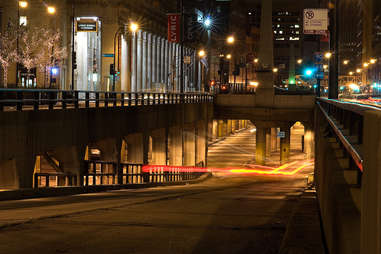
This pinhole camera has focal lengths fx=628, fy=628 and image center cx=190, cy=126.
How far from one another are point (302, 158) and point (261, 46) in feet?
58.3

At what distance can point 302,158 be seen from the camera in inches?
3211

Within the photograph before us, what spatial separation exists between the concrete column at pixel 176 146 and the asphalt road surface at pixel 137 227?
34.0m

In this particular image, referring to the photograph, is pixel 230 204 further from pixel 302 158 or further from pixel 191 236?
pixel 302 158

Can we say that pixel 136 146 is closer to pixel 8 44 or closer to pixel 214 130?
pixel 8 44

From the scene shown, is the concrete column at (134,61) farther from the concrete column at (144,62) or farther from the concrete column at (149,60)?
the concrete column at (149,60)

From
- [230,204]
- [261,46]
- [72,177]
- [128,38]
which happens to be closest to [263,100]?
[261,46]

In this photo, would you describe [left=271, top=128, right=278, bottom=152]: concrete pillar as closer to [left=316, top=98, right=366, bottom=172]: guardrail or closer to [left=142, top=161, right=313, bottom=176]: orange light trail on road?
[left=142, top=161, right=313, bottom=176]: orange light trail on road

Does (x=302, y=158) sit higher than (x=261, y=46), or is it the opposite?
(x=261, y=46)

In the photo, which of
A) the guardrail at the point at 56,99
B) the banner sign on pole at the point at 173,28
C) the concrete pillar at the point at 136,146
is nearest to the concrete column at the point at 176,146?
the guardrail at the point at 56,99

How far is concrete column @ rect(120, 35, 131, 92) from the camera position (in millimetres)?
80562

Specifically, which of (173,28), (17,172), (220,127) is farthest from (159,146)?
(220,127)

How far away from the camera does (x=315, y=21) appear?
38375 mm

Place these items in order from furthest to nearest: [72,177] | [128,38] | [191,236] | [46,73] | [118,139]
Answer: [128,38]
[46,73]
[118,139]
[72,177]
[191,236]

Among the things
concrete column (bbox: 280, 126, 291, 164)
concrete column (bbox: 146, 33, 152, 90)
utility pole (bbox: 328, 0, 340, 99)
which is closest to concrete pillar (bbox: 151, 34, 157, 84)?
concrete column (bbox: 146, 33, 152, 90)
